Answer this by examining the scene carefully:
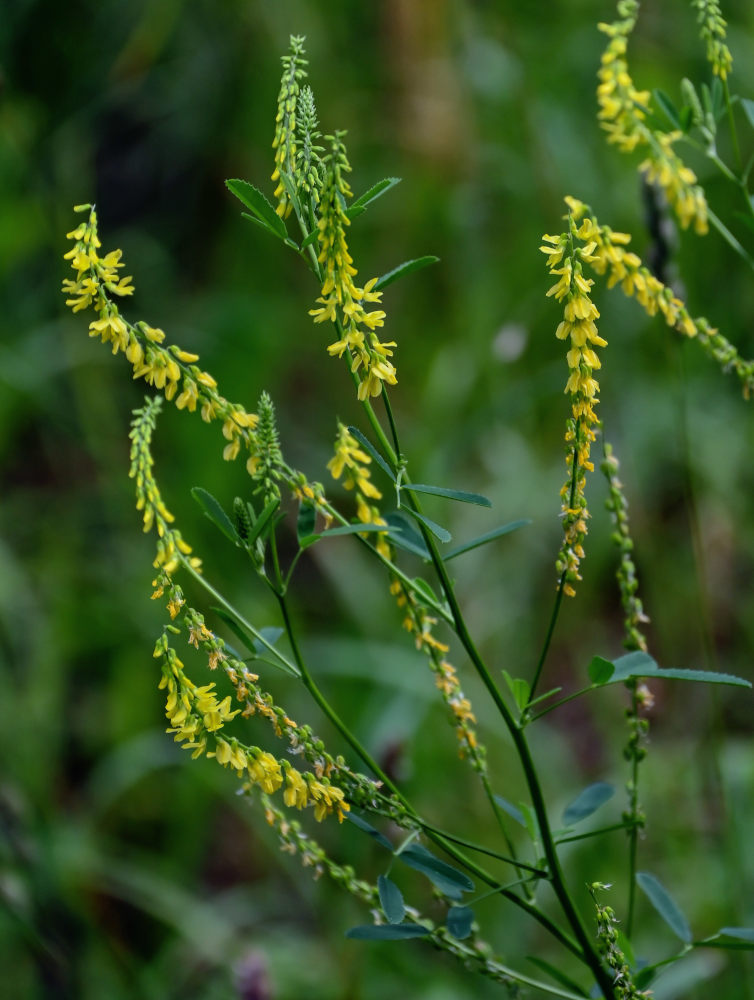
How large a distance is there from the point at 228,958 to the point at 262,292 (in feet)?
5.94

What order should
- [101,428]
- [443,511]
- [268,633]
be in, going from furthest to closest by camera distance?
[101,428] → [443,511] → [268,633]

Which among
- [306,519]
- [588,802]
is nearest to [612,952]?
A: [588,802]

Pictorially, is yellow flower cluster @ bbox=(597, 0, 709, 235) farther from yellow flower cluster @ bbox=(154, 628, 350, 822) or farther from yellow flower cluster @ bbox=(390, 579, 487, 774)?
yellow flower cluster @ bbox=(154, 628, 350, 822)

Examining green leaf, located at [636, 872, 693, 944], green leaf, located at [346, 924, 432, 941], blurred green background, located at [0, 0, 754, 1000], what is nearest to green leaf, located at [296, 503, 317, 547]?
green leaf, located at [346, 924, 432, 941]

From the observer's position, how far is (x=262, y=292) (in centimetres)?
287

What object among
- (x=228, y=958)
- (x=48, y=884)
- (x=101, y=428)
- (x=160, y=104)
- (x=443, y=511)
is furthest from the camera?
(x=160, y=104)

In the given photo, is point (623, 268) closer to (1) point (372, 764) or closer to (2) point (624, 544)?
(2) point (624, 544)

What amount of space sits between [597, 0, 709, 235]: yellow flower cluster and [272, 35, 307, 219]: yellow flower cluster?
23cm

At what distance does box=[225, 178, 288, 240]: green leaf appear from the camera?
24.2 inches

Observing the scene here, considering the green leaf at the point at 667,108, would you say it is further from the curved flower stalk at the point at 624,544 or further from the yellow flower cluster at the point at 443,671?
the yellow flower cluster at the point at 443,671

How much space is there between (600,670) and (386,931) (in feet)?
0.80

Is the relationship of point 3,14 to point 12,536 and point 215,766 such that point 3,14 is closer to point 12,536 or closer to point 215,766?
point 12,536

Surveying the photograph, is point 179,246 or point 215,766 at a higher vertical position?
point 179,246

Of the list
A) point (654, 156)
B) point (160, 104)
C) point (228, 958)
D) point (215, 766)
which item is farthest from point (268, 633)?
point (160, 104)
